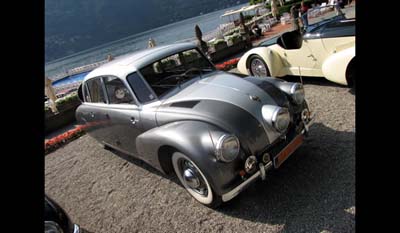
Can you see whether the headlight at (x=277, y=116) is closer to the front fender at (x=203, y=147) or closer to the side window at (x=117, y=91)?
the front fender at (x=203, y=147)

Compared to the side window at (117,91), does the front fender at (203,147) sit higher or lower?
lower

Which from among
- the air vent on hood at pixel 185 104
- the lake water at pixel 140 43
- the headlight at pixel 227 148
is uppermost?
the air vent on hood at pixel 185 104

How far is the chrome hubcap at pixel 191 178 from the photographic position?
10.5ft

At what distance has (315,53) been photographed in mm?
5777

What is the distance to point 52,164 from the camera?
20.1 feet

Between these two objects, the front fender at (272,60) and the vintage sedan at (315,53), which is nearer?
the vintage sedan at (315,53)

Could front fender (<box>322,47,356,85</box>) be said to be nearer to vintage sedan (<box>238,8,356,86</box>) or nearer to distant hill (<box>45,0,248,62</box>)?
vintage sedan (<box>238,8,356,86</box>)

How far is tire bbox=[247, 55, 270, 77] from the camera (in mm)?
6650

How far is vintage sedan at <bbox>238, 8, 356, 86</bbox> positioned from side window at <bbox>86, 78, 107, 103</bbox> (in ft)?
12.3

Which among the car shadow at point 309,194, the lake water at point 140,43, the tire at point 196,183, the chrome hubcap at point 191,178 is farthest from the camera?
the lake water at point 140,43

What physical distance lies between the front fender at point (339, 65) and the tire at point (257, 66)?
1565 mm

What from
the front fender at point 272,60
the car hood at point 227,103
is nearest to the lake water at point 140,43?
the front fender at point 272,60
